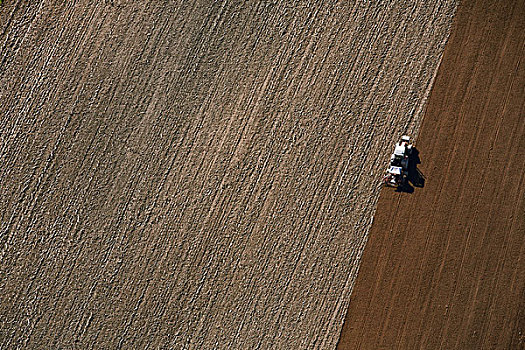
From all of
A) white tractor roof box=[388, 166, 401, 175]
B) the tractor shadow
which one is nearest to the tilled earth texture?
white tractor roof box=[388, 166, 401, 175]

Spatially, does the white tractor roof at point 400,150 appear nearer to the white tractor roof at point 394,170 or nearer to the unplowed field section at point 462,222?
the white tractor roof at point 394,170

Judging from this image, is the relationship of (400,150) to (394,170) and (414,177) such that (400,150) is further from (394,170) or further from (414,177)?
(414,177)

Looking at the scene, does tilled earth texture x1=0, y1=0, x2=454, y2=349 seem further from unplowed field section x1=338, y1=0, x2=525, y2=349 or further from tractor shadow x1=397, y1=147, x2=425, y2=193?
tractor shadow x1=397, y1=147, x2=425, y2=193

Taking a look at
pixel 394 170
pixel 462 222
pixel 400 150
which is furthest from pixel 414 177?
pixel 462 222

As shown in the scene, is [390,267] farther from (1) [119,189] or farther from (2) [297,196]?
(1) [119,189]

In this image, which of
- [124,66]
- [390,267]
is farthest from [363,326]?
[124,66]
